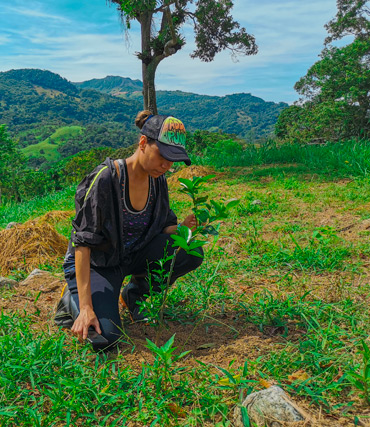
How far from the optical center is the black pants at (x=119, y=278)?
6.74ft

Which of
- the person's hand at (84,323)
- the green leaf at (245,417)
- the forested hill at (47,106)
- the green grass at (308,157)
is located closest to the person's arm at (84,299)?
the person's hand at (84,323)

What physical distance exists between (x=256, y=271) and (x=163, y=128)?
1503 mm

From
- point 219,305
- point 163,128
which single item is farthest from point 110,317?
point 163,128

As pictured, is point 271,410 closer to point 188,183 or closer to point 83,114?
point 188,183

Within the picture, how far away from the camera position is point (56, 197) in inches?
317

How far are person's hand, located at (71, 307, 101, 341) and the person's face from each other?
80 cm

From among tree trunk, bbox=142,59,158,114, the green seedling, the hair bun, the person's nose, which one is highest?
tree trunk, bbox=142,59,158,114

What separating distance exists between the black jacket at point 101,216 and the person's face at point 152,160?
18 cm

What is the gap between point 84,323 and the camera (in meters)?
1.94

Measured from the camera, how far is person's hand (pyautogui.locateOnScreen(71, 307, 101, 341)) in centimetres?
193

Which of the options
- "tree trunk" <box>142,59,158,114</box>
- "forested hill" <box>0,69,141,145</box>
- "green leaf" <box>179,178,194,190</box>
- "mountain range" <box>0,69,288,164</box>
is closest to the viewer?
"green leaf" <box>179,178,194,190</box>

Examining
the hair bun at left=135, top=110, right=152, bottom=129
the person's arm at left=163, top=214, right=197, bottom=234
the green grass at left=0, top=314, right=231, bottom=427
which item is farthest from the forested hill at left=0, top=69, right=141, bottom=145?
the green grass at left=0, top=314, right=231, bottom=427

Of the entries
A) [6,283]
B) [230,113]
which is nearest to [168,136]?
[6,283]

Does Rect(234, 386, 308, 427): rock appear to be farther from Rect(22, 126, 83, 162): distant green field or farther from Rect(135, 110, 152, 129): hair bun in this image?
Rect(22, 126, 83, 162): distant green field
